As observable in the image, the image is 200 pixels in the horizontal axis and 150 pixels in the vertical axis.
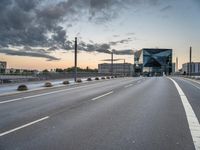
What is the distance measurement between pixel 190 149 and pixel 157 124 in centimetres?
246

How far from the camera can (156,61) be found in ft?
423

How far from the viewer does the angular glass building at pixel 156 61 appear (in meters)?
128

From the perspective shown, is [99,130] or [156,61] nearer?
[99,130]

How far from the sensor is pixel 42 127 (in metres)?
7.66

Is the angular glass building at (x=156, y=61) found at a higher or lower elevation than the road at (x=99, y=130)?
higher

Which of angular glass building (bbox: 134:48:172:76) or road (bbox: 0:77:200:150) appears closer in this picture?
road (bbox: 0:77:200:150)

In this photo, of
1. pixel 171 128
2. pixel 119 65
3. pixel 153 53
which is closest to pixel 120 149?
pixel 171 128

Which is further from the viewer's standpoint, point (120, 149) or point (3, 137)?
point (3, 137)

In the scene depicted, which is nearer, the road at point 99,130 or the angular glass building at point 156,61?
the road at point 99,130

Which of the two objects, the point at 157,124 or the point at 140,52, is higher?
the point at 140,52

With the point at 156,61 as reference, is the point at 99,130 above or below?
below

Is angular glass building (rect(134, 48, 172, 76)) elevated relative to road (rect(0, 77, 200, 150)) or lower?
elevated

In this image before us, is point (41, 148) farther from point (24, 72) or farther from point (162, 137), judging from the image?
point (24, 72)

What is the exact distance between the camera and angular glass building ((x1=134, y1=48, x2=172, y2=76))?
419 ft
